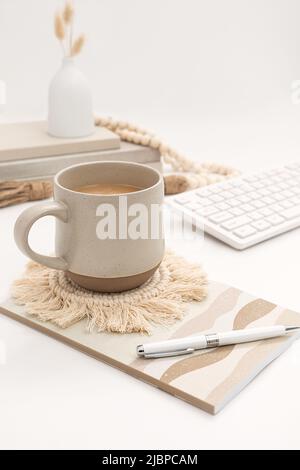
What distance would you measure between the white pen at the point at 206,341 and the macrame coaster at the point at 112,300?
41 mm

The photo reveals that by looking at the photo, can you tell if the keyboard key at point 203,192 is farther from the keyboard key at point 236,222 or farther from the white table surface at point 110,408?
the white table surface at point 110,408

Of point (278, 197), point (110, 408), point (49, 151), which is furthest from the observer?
point (49, 151)

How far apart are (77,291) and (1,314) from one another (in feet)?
0.29

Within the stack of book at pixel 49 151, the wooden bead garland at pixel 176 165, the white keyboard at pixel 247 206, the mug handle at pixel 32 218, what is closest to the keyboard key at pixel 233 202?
the white keyboard at pixel 247 206

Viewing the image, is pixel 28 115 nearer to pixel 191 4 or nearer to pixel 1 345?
pixel 191 4

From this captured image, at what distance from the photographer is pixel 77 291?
2.38ft

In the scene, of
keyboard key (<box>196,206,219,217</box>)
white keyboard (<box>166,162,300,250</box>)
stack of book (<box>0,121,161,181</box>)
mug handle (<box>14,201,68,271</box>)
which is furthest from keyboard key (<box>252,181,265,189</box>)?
mug handle (<box>14,201,68,271</box>)

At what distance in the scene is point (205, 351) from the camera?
638mm

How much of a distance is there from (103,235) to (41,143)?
1.62ft

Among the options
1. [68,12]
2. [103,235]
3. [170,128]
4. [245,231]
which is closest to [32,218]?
[103,235]

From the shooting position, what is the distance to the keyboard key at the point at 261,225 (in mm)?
930

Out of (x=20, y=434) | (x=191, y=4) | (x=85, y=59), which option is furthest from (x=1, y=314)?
(x=191, y=4)

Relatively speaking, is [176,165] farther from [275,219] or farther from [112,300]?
[112,300]

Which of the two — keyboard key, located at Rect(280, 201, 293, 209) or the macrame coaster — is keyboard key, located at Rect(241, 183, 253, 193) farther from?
the macrame coaster
